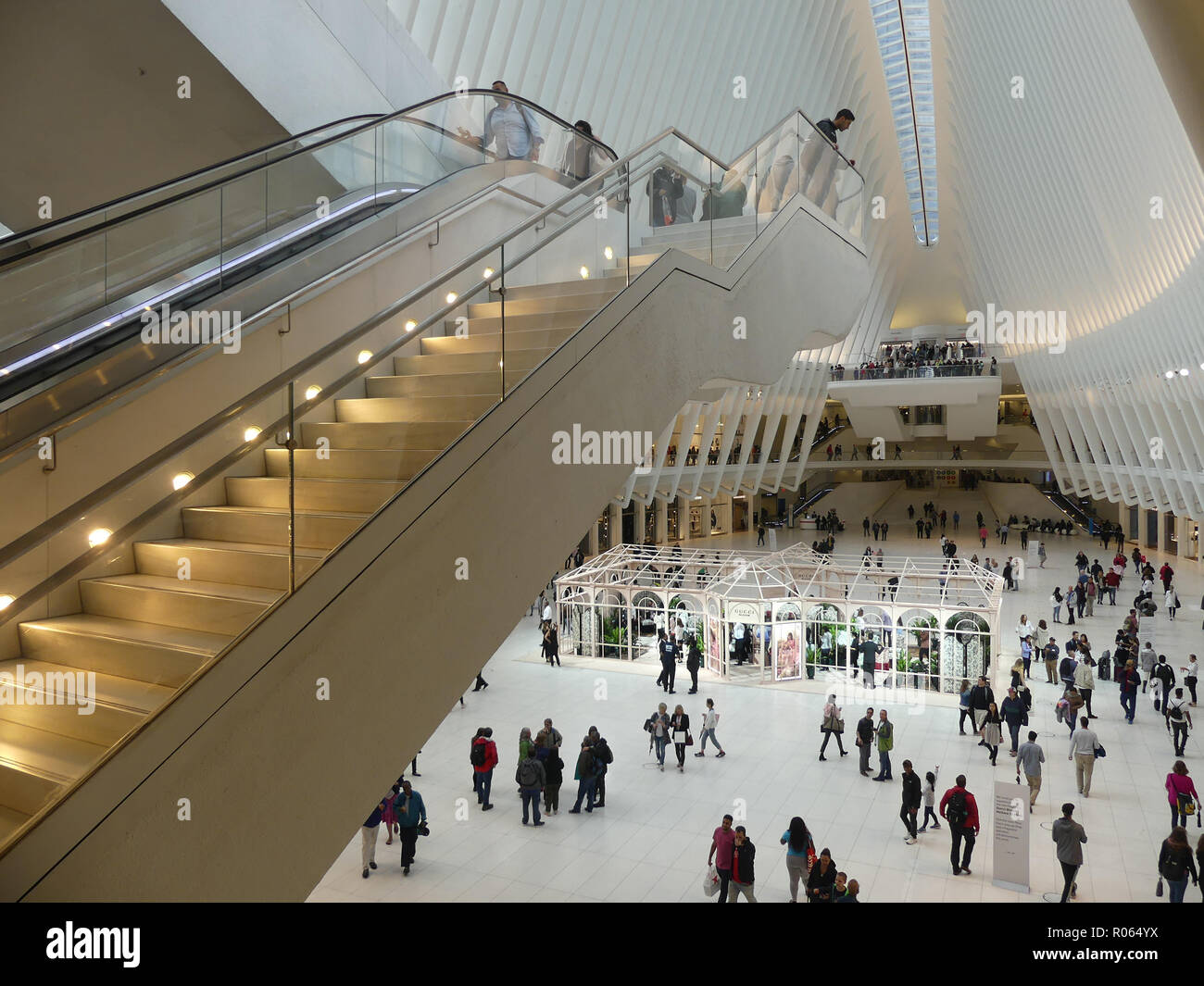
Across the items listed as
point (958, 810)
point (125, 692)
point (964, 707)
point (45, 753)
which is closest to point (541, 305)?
point (125, 692)

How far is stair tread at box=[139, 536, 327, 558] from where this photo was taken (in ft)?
11.7

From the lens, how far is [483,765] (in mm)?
10305

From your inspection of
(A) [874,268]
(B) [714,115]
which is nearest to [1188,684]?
(B) [714,115]

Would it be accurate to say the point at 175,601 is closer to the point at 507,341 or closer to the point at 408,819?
the point at 507,341

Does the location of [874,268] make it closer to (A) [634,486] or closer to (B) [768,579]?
(A) [634,486]

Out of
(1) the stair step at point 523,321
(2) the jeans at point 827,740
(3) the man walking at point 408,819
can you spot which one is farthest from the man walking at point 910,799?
(1) the stair step at point 523,321

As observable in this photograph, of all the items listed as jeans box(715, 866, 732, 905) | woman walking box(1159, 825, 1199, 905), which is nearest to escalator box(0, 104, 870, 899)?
jeans box(715, 866, 732, 905)

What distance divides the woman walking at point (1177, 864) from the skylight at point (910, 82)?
3190 centimetres

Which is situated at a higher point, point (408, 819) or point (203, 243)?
point (203, 243)

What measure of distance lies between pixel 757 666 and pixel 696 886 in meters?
9.00

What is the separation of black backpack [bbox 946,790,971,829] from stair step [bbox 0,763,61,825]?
8.37 meters

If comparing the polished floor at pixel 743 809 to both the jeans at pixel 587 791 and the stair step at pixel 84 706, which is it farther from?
the stair step at pixel 84 706

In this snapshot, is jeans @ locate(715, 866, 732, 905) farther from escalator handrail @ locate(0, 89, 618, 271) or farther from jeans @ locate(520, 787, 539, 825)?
escalator handrail @ locate(0, 89, 618, 271)

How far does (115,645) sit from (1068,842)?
8156 millimetres
